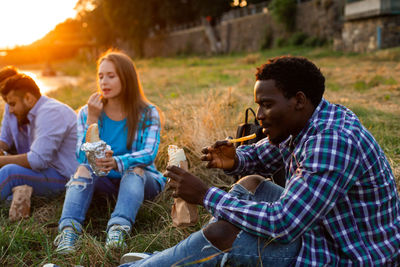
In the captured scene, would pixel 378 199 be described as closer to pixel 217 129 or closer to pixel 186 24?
pixel 217 129

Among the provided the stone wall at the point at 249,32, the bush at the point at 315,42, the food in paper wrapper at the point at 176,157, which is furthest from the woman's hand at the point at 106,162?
the bush at the point at 315,42

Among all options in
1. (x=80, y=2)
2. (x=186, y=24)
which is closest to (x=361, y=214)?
(x=186, y=24)

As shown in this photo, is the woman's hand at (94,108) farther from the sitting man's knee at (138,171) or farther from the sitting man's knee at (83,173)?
the sitting man's knee at (138,171)

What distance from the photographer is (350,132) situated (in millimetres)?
1525

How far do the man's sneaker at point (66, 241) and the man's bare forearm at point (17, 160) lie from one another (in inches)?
34.7

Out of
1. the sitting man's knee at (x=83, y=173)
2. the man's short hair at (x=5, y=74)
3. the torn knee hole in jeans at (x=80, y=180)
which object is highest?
the man's short hair at (x=5, y=74)

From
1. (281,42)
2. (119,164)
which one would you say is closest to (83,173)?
(119,164)

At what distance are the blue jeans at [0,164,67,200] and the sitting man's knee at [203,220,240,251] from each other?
2122mm

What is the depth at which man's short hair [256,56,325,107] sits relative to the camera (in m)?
1.63

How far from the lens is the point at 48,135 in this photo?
325 centimetres

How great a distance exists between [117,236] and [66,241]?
1.02 feet

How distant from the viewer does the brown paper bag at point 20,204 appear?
312cm

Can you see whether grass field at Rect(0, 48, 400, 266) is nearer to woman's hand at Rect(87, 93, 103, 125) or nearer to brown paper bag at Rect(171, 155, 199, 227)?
brown paper bag at Rect(171, 155, 199, 227)

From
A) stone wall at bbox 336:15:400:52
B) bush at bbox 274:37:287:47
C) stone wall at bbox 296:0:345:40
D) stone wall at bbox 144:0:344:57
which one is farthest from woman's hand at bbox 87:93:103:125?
bush at bbox 274:37:287:47
